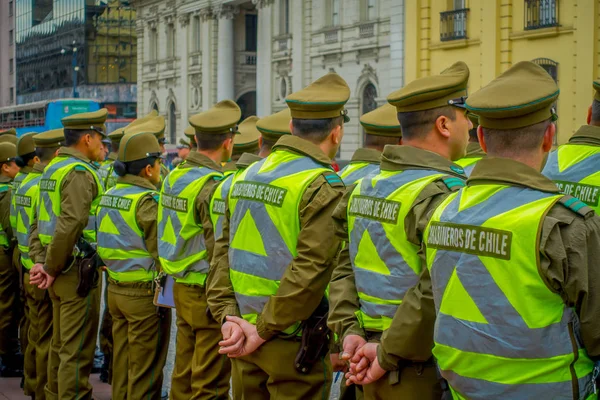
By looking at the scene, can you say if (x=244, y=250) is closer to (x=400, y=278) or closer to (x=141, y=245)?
(x=400, y=278)

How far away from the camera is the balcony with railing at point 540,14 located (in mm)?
23406

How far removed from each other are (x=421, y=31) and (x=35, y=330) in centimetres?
2166

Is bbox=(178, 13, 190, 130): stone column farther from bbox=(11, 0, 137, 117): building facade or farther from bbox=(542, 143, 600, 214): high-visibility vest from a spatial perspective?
bbox=(542, 143, 600, 214): high-visibility vest

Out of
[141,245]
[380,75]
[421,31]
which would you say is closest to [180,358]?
[141,245]

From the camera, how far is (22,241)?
8258mm

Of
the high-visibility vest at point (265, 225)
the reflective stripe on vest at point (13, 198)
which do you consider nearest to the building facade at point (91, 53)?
the reflective stripe on vest at point (13, 198)

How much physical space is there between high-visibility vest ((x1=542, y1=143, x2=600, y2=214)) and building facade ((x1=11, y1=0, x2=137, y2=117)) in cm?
6393

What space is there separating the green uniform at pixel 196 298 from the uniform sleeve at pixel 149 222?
0.89ft

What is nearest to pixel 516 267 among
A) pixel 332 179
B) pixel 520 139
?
pixel 520 139

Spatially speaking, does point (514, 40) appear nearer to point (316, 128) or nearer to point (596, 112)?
point (596, 112)

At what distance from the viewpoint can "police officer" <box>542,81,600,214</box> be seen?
476 cm

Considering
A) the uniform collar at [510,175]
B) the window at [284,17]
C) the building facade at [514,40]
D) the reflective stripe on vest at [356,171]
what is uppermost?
the window at [284,17]

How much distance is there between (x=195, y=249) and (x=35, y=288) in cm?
237

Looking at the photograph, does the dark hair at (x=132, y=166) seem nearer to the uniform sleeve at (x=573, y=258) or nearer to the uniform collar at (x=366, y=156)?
the uniform collar at (x=366, y=156)
